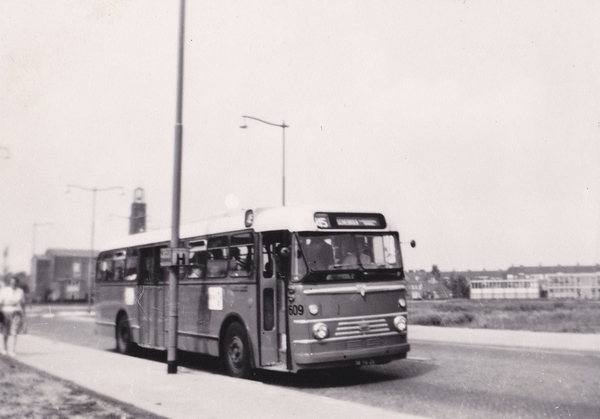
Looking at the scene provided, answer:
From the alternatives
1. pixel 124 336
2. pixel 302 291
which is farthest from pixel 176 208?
pixel 124 336

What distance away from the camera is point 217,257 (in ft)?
40.1

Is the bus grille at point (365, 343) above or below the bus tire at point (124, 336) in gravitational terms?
above

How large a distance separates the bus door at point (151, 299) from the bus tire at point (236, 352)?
3.16 metres

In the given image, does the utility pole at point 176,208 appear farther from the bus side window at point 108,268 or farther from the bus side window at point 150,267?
the bus side window at point 108,268

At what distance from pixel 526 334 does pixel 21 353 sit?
1390 cm

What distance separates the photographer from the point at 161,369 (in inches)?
480

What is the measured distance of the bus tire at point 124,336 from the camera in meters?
16.4

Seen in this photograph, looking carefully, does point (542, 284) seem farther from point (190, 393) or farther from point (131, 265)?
point (190, 393)

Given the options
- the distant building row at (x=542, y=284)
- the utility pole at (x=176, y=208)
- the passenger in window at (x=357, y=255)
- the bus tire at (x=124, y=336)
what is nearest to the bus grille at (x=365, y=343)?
the passenger in window at (x=357, y=255)

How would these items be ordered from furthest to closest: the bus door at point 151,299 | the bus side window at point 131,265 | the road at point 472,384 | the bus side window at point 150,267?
the bus side window at point 131,265
the bus side window at point 150,267
the bus door at point 151,299
the road at point 472,384

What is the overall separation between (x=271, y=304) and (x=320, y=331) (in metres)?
1.11

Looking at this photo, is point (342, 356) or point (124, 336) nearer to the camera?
point (342, 356)

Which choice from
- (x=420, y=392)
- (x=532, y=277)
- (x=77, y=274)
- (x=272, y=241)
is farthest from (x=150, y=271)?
Answer: (x=532, y=277)

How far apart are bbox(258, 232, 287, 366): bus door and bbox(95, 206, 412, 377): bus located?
0.05 ft
